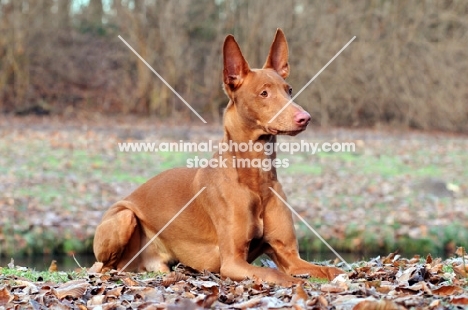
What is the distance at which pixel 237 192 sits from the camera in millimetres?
6008

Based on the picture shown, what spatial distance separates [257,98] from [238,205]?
90 cm

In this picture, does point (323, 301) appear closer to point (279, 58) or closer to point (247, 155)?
point (247, 155)

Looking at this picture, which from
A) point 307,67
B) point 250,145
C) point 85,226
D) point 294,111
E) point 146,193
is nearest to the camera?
point 294,111

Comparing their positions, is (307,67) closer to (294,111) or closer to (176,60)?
(176,60)

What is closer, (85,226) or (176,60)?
(85,226)

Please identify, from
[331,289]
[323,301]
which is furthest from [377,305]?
[331,289]

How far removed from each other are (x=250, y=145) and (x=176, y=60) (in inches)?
670

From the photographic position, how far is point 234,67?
6074mm

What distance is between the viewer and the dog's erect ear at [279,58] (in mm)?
6387

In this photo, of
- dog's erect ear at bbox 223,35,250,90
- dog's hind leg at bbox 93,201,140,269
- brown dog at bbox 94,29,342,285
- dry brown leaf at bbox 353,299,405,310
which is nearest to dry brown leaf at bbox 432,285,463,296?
dry brown leaf at bbox 353,299,405,310

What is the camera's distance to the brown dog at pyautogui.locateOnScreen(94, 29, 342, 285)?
5.82 metres

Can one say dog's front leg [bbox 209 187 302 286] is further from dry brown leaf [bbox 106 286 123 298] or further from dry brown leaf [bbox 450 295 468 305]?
dry brown leaf [bbox 450 295 468 305]

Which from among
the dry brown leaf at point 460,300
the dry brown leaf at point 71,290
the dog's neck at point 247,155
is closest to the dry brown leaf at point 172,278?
the dry brown leaf at point 71,290

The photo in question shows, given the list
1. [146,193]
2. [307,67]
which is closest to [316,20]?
[307,67]
